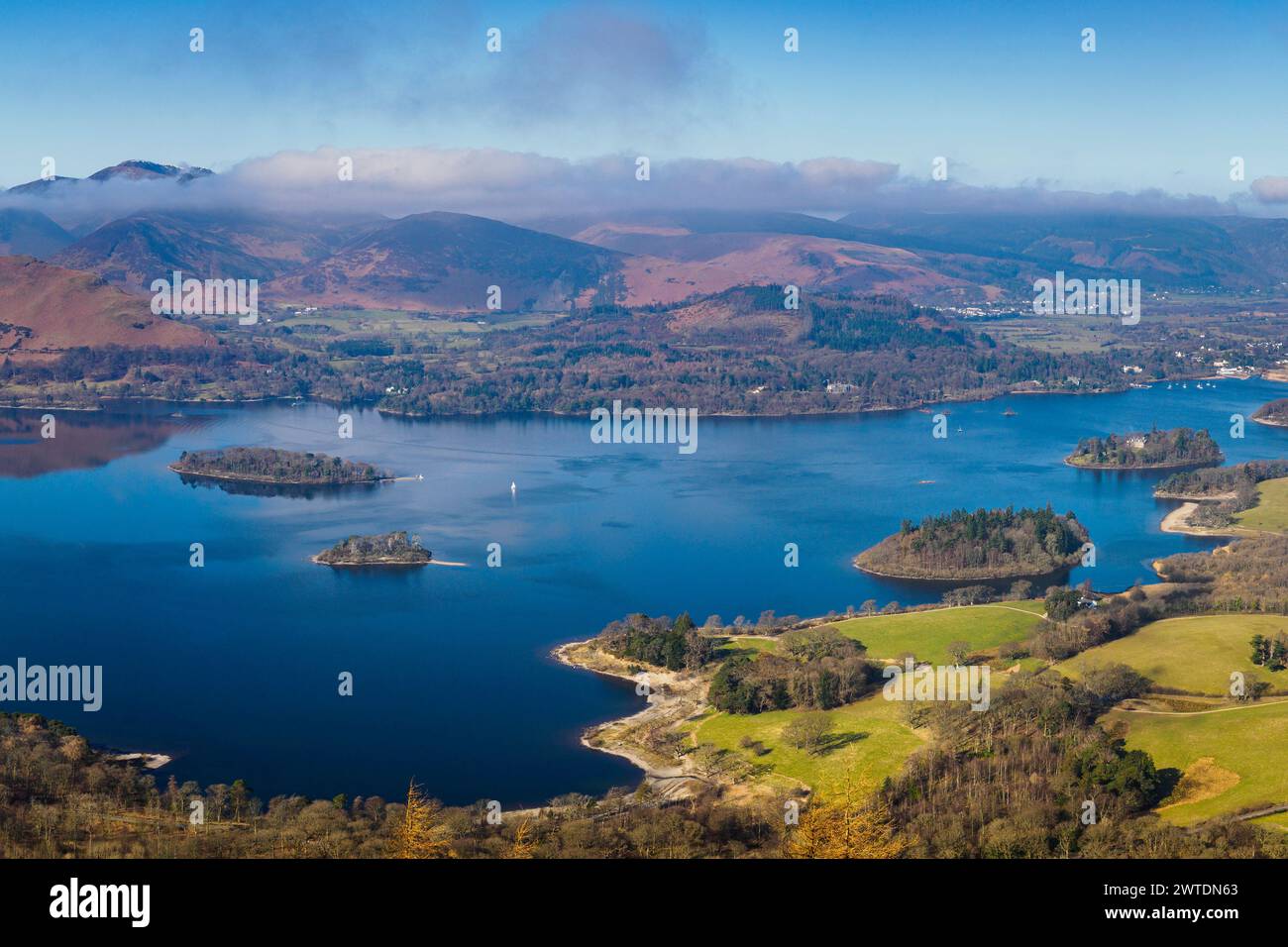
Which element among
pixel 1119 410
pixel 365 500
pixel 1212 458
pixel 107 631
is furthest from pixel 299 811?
pixel 1119 410

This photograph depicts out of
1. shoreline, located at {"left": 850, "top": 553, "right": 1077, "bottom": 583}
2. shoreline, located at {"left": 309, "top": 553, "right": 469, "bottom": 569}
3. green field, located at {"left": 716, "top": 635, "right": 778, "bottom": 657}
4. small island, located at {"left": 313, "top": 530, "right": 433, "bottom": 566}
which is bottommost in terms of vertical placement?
green field, located at {"left": 716, "top": 635, "right": 778, "bottom": 657}

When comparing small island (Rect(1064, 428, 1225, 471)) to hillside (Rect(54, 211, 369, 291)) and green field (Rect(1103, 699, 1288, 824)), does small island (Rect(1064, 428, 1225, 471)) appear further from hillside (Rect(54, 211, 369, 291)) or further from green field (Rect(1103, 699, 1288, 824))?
hillside (Rect(54, 211, 369, 291))

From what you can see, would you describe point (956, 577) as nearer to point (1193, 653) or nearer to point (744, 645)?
point (744, 645)

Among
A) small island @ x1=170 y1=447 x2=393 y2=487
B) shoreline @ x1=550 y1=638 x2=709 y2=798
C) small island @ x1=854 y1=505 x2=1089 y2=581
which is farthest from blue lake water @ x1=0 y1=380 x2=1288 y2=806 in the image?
small island @ x1=170 y1=447 x2=393 y2=487

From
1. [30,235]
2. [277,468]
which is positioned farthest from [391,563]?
[30,235]

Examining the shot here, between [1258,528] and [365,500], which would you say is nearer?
[1258,528]

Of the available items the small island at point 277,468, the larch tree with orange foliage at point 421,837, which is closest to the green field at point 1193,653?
the larch tree with orange foliage at point 421,837

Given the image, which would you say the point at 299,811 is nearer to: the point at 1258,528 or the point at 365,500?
the point at 365,500
